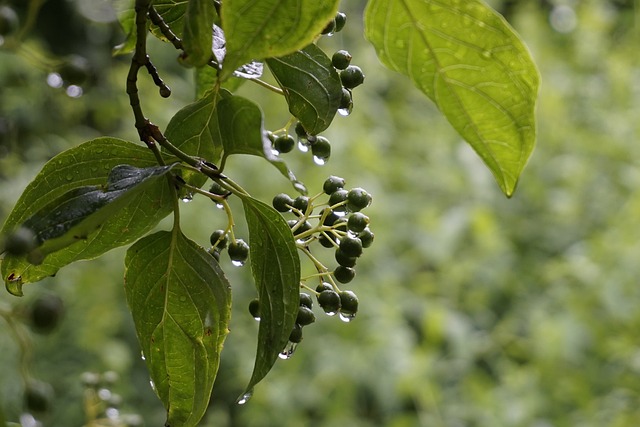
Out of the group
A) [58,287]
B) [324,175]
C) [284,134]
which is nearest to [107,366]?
[58,287]

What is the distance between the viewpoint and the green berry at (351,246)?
56cm

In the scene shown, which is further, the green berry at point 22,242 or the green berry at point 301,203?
the green berry at point 301,203

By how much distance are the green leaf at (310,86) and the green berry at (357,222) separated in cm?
8

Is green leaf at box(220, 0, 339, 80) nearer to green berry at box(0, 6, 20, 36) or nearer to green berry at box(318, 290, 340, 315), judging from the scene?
green berry at box(318, 290, 340, 315)

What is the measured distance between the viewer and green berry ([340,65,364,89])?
551mm

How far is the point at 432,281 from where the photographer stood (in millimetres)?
2375

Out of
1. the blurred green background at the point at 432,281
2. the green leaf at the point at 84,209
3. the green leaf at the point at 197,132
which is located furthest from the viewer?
the blurred green background at the point at 432,281

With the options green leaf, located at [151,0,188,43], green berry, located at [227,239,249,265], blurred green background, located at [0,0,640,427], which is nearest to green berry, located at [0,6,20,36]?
green leaf, located at [151,0,188,43]

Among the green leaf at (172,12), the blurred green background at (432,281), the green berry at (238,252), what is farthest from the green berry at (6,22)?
the blurred green background at (432,281)

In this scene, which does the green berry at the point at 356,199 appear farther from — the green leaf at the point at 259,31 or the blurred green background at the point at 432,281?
the blurred green background at the point at 432,281

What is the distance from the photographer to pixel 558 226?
2.49 meters

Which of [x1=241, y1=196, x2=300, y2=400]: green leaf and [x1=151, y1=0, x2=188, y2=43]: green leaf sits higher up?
[x1=151, y1=0, x2=188, y2=43]: green leaf

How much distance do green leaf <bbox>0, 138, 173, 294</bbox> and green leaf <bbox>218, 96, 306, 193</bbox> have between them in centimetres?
7

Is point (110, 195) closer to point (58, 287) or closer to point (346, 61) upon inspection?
point (346, 61)
